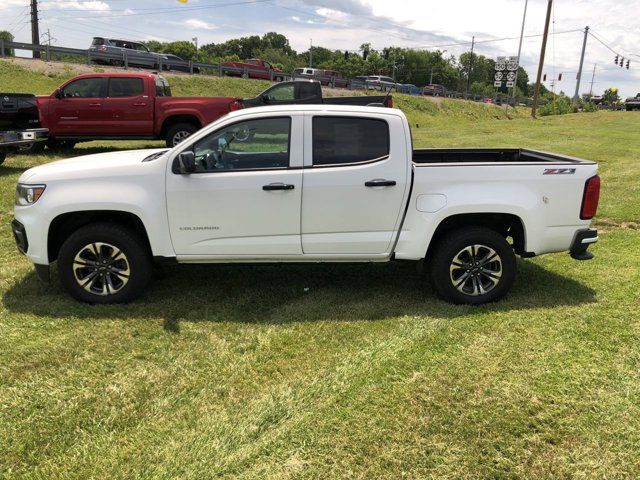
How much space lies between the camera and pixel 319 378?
136 inches

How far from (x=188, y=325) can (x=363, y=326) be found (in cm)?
143

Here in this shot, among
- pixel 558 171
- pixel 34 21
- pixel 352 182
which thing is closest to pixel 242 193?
pixel 352 182

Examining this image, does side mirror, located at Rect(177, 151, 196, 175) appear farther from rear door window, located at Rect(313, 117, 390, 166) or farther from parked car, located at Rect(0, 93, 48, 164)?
parked car, located at Rect(0, 93, 48, 164)

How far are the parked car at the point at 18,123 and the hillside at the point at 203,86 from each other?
11845 mm

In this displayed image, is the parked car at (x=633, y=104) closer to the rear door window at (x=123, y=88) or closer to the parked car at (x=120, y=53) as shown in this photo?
the parked car at (x=120, y=53)

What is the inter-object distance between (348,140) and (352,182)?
0.38 meters

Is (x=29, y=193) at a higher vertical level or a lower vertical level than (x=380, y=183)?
lower

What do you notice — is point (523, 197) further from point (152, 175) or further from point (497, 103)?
point (497, 103)

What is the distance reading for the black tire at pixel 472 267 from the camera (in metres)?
4.48

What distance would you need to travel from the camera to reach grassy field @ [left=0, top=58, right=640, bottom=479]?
2.75m

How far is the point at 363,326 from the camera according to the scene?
4223 mm

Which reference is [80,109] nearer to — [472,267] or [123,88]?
[123,88]

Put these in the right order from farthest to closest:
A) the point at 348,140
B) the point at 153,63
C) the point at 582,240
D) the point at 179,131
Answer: the point at 153,63
the point at 179,131
the point at 582,240
the point at 348,140

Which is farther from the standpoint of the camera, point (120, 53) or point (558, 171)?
point (120, 53)
